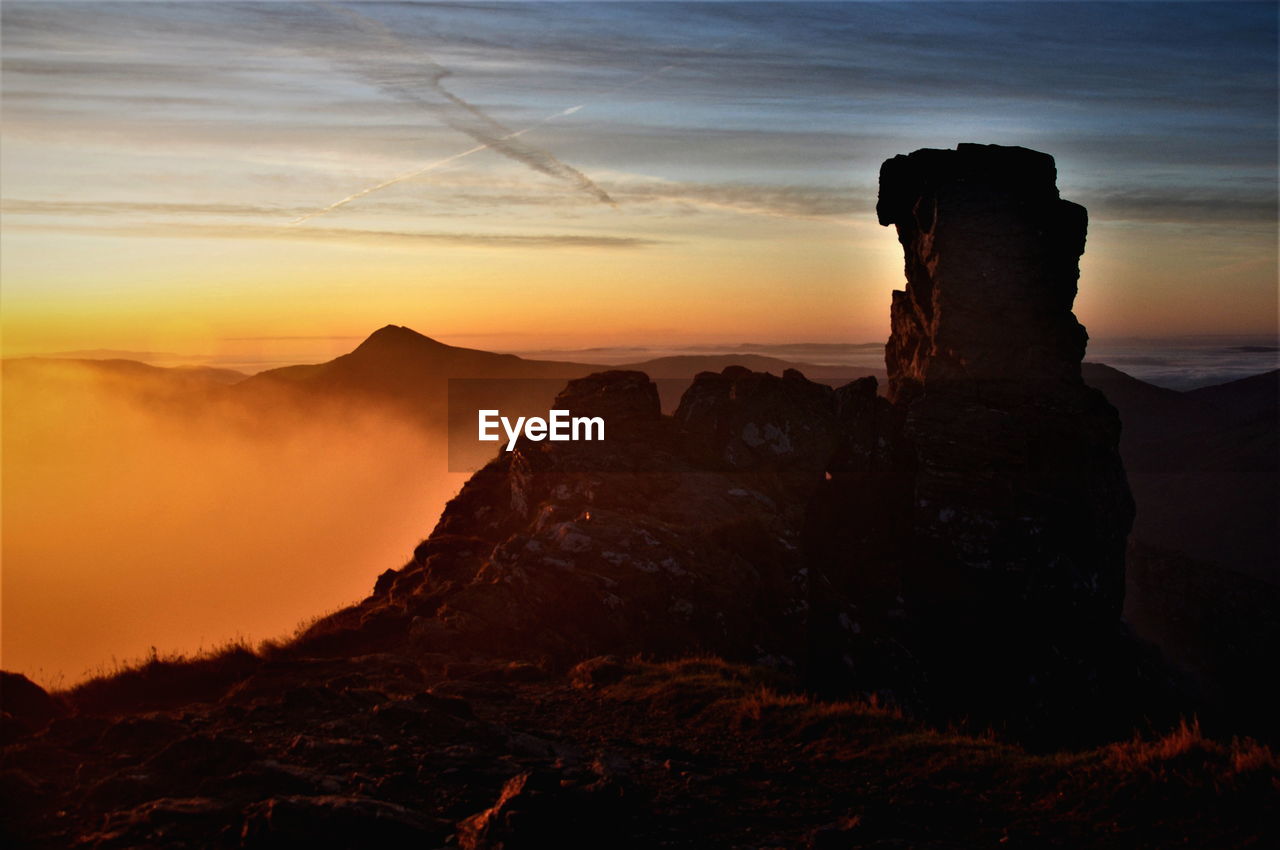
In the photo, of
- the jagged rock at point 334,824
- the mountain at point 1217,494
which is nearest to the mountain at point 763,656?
the jagged rock at point 334,824

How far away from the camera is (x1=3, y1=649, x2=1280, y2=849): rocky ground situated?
1204 centimetres

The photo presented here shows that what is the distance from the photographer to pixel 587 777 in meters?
14.1

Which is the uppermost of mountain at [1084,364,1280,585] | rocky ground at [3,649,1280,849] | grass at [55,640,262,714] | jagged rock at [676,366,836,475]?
jagged rock at [676,366,836,475]

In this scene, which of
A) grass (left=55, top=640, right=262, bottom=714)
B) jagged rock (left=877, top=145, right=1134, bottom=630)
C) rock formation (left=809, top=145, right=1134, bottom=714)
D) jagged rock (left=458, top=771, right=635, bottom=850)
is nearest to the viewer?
jagged rock (left=458, top=771, right=635, bottom=850)

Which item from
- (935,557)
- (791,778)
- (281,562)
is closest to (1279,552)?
(935,557)

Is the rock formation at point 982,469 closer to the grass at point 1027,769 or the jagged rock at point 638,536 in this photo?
the jagged rock at point 638,536

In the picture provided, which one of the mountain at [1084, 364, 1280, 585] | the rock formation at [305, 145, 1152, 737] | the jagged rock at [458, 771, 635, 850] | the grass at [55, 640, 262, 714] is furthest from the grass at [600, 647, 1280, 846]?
the mountain at [1084, 364, 1280, 585]

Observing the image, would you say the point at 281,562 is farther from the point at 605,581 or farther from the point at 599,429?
the point at 605,581

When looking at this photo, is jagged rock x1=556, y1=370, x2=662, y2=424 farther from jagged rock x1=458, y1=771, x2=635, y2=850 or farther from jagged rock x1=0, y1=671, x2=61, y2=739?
jagged rock x1=458, y1=771, x2=635, y2=850

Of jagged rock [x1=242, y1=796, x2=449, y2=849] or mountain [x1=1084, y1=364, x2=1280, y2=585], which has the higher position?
jagged rock [x1=242, y1=796, x2=449, y2=849]

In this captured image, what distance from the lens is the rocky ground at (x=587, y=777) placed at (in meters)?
12.0

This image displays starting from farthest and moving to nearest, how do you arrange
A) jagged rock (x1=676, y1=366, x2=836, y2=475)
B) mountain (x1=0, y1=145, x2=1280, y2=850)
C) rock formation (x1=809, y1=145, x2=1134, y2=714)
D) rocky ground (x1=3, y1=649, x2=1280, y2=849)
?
1. jagged rock (x1=676, y1=366, x2=836, y2=475)
2. rock formation (x1=809, y1=145, x2=1134, y2=714)
3. mountain (x1=0, y1=145, x2=1280, y2=850)
4. rocky ground (x1=3, y1=649, x2=1280, y2=849)

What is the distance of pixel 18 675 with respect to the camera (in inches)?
687

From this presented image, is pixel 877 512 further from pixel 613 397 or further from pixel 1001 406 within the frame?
pixel 613 397
